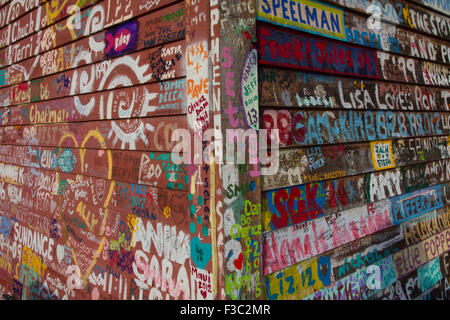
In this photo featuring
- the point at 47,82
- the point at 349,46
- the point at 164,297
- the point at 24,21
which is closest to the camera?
the point at 164,297

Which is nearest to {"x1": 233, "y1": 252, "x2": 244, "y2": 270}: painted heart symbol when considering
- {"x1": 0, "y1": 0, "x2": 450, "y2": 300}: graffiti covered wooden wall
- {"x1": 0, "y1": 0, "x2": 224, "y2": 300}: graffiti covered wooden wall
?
{"x1": 0, "y1": 0, "x2": 450, "y2": 300}: graffiti covered wooden wall

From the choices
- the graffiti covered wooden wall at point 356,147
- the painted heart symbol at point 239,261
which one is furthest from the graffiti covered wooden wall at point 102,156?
the graffiti covered wooden wall at point 356,147

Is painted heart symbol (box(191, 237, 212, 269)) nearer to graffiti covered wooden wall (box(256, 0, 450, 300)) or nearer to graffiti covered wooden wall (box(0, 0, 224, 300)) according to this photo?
graffiti covered wooden wall (box(0, 0, 224, 300))

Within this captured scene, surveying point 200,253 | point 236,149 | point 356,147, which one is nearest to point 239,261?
point 200,253

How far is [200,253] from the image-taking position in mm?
1828

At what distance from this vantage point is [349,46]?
2.41 meters

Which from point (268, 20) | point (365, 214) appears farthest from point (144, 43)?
point (365, 214)

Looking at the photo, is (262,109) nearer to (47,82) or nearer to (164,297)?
(164,297)

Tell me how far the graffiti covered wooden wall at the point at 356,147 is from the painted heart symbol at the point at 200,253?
1.06 ft

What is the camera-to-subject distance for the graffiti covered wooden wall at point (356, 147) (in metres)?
1.97

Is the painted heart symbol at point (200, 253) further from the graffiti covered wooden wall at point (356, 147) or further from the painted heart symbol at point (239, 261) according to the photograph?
the graffiti covered wooden wall at point (356, 147)

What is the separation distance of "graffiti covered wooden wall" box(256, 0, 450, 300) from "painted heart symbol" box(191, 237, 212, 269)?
1.06ft

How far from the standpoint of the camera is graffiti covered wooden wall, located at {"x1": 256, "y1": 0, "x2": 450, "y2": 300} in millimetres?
1967

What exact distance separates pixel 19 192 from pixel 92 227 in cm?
172
